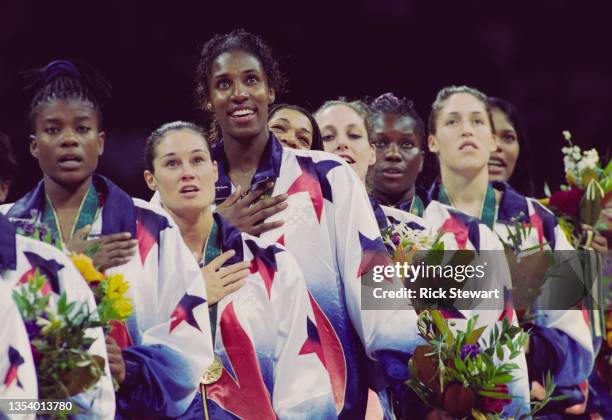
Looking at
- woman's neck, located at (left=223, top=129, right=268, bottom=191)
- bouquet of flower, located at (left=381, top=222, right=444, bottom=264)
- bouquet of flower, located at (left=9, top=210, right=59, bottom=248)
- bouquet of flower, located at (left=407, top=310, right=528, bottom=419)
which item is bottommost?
bouquet of flower, located at (left=407, top=310, right=528, bottom=419)

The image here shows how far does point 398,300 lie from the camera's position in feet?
13.6

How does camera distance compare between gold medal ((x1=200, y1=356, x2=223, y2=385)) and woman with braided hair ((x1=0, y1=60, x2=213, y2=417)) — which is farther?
gold medal ((x1=200, y1=356, x2=223, y2=385))

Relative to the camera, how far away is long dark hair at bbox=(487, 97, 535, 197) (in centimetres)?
593

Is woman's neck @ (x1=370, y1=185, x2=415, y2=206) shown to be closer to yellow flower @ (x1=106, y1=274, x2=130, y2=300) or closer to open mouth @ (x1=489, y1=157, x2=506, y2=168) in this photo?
open mouth @ (x1=489, y1=157, x2=506, y2=168)

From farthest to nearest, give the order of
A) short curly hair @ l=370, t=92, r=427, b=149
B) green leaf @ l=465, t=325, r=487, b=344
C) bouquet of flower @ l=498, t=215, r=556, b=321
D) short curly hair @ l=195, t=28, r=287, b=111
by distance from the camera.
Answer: short curly hair @ l=370, t=92, r=427, b=149, bouquet of flower @ l=498, t=215, r=556, b=321, short curly hair @ l=195, t=28, r=287, b=111, green leaf @ l=465, t=325, r=487, b=344

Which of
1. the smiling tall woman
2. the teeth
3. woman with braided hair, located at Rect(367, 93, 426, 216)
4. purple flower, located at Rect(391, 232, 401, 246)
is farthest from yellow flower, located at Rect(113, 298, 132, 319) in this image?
woman with braided hair, located at Rect(367, 93, 426, 216)

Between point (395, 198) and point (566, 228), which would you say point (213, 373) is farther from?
point (566, 228)

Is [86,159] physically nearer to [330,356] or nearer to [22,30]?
[330,356]

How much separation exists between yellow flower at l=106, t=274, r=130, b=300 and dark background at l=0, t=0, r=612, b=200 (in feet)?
3.10

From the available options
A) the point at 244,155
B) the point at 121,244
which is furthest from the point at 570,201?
the point at 121,244

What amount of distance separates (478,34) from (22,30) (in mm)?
2817

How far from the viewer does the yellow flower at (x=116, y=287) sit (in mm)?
3337

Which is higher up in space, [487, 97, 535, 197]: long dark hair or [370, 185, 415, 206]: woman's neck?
[487, 97, 535, 197]: long dark hair

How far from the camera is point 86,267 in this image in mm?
3316
